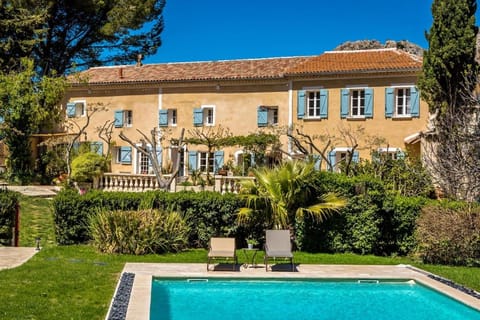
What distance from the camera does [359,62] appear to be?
28062 mm

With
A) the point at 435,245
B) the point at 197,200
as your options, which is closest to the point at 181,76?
the point at 197,200

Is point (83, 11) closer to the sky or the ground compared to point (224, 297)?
closer to the sky

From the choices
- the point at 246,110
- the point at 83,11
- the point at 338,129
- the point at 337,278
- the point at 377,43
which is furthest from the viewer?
the point at 377,43

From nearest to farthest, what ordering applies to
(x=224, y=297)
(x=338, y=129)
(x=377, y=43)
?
(x=224, y=297)
(x=338, y=129)
(x=377, y=43)

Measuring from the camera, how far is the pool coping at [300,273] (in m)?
10.4

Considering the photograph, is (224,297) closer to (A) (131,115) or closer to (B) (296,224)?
(B) (296,224)

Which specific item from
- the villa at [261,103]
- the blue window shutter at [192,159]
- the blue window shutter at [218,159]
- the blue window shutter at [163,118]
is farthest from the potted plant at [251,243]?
the blue window shutter at [163,118]

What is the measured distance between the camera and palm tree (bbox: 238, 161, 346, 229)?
46.3 ft

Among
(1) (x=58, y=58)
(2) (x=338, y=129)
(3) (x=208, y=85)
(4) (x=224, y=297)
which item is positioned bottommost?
(4) (x=224, y=297)

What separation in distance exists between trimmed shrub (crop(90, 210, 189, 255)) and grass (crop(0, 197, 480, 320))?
1.18 ft

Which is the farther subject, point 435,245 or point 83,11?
point 83,11

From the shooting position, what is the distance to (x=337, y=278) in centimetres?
1151

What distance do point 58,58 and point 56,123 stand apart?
319 inches

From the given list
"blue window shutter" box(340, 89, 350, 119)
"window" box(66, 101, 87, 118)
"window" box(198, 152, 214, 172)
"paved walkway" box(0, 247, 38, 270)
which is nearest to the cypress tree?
"blue window shutter" box(340, 89, 350, 119)
